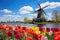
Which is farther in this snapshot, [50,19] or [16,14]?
[16,14]

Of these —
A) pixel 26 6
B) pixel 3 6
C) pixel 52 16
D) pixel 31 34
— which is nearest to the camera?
pixel 31 34

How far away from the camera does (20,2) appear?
121cm

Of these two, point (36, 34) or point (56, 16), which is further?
point (56, 16)

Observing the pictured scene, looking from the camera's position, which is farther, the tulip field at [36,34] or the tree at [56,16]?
the tree at [56,16]

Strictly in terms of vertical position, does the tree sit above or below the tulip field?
above

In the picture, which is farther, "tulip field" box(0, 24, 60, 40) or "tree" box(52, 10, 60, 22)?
"tree" box(52, 10, 60, 22)

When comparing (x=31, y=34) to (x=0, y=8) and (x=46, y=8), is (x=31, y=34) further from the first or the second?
(x=0, y=8)

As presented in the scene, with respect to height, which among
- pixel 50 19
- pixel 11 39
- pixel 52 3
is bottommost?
pixel 11 39

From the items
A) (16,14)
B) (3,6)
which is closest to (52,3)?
(16,14)

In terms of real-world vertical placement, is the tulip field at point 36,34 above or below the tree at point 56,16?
below

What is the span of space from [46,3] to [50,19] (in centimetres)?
13

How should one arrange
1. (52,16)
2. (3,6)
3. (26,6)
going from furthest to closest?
(3,6)
(26,6)
(52,16)

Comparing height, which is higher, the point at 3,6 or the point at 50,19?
the point at 3,6

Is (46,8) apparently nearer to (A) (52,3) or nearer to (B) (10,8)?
(A) (52,3)
